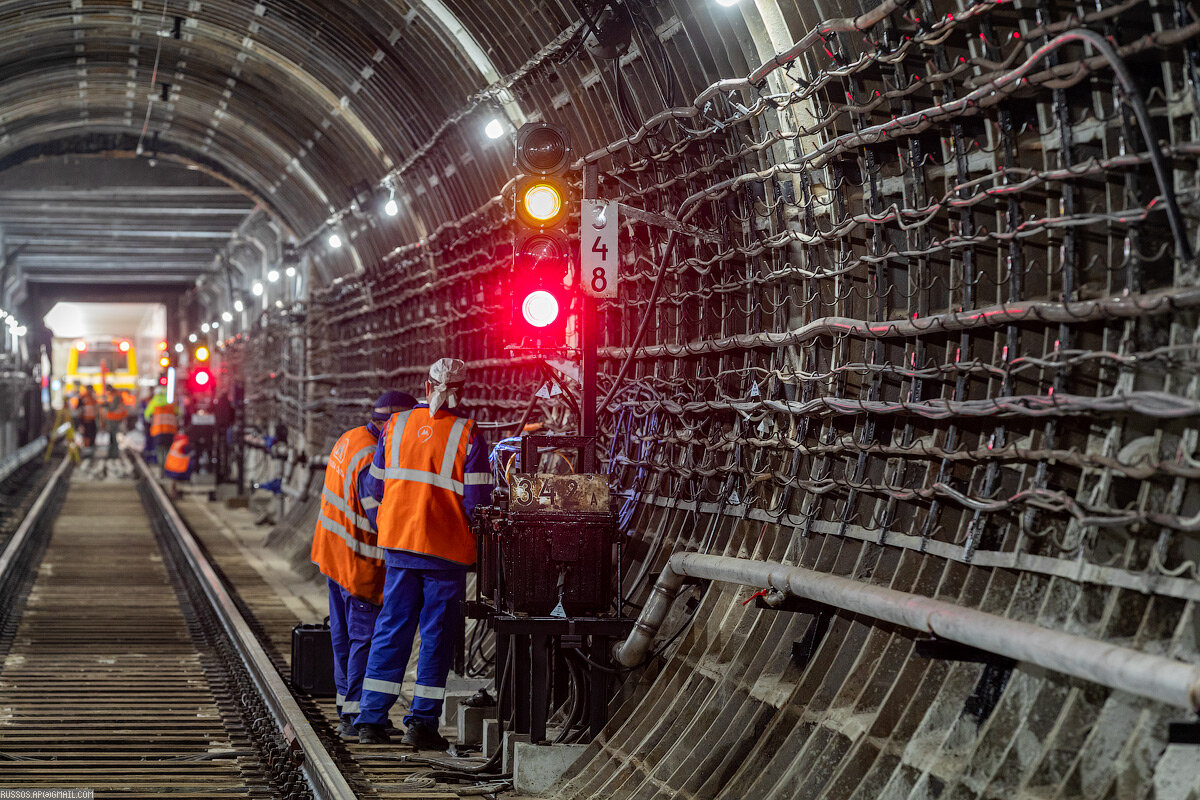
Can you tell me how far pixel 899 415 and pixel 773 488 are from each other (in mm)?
1204

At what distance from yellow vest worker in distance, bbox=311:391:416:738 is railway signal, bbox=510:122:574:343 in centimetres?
98

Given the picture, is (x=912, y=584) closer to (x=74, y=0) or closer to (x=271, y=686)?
(x=271, y=686)

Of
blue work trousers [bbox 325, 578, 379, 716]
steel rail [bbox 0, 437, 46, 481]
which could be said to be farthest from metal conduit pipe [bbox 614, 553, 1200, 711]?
steel rail [bbox 0, 437, 46, 481]

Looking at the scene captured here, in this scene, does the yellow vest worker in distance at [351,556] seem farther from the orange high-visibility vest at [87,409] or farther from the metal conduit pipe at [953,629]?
the orange high-visibility vest at [87,409]

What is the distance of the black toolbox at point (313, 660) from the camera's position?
9.19 meters

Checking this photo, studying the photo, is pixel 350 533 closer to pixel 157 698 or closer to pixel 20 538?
pixel 157 698

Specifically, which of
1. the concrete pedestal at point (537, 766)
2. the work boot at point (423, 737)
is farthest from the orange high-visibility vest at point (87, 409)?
the concrete pedestal at point (537, 766)

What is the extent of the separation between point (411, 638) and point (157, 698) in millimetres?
2778

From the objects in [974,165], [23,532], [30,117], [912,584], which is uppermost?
[30,117]

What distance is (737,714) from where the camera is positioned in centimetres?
632

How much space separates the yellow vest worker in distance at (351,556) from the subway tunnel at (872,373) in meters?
0.84

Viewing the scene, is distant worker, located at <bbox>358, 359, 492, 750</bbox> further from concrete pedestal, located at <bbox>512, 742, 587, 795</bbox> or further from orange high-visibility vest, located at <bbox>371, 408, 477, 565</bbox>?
concrete pedestal, located at <bbox>512, 742, 587, 795</bbox>

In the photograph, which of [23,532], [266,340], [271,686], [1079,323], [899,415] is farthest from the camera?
[266,340]

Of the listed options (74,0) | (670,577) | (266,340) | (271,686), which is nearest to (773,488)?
(670,577)
